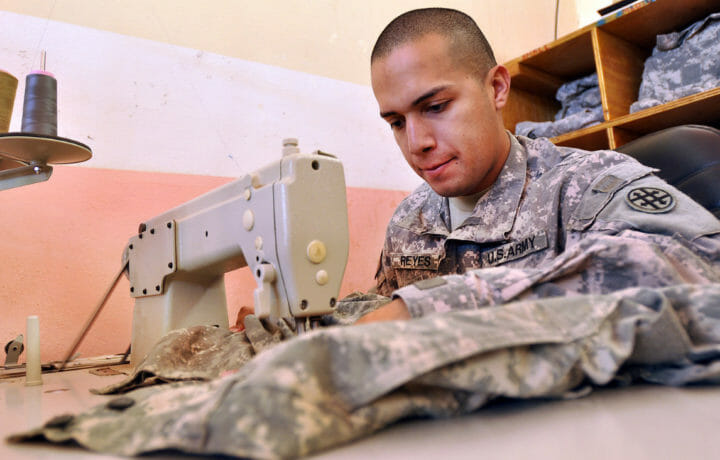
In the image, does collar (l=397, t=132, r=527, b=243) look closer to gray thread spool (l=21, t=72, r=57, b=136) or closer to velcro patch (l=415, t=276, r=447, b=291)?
velcro patch (l=415, t=276, r=447, b=291)

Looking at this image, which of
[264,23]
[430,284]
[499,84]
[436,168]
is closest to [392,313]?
[430,284]

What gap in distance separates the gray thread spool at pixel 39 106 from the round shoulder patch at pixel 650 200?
1.16 metres

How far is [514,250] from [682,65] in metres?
1.45

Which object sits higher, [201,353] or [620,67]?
[620,67]

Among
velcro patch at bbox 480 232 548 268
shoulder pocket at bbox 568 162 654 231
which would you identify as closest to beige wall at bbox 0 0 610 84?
velcro patch at bbox 480 232 548 268

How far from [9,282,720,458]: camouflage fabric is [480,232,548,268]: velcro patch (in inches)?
19.8

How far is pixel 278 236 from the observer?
0.81 metres

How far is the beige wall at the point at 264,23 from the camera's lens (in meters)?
1.60

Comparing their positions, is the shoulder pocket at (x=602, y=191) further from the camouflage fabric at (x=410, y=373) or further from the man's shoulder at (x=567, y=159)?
the camouflage fabric at (x=410, y=373)

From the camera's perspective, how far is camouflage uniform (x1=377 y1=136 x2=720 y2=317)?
642 millimetres

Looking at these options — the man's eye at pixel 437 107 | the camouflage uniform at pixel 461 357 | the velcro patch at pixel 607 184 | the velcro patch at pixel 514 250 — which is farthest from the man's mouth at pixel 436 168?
the camouflage uniform at pixel 461 357

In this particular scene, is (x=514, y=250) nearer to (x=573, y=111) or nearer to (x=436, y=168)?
(x=436, y=168)

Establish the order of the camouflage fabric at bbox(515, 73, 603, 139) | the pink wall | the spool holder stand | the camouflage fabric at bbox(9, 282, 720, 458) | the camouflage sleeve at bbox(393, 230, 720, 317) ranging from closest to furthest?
1. the camouflage fabric at bbox(9, 282, 720, 458)
2. the camouflage sleeve at bbox(393, 230, 720, 317)
3. the spool holder stand
4. the pink wall
5. the camouflage fabric at bbox(515, 73, 603, 139)

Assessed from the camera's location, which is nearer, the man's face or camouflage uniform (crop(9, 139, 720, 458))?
camouflage uniform (crop(9, 139, 720, 458))
